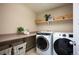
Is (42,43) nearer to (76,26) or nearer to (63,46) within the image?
(63,46)

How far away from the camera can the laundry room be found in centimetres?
135

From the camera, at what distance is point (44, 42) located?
154cm

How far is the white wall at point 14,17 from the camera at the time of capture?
1349mm

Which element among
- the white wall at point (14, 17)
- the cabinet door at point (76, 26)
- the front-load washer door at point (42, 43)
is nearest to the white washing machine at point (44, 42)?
the front-load washer door at point (42, 43)

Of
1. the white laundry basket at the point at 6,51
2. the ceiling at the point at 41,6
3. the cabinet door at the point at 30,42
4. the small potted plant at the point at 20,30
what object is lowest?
the white laundry basket at the point at 6,51

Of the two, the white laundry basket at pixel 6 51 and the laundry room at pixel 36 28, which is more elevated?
the laundry room at pixel 36 28

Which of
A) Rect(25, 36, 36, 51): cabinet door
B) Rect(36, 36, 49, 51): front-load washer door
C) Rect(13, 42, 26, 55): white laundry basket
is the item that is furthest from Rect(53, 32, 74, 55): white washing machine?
Rect(13, 42, 26, 55): white laundry basket

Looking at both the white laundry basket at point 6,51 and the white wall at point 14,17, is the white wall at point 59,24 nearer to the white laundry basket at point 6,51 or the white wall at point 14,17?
the white wall at point 14,17

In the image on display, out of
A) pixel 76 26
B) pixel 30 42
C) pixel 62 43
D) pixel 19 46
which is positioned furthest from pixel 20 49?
pixel 76 26

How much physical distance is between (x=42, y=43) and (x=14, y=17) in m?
0.59

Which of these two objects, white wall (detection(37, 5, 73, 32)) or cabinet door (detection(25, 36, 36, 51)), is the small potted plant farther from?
white wall (detection(37, 5, 73, 32))
